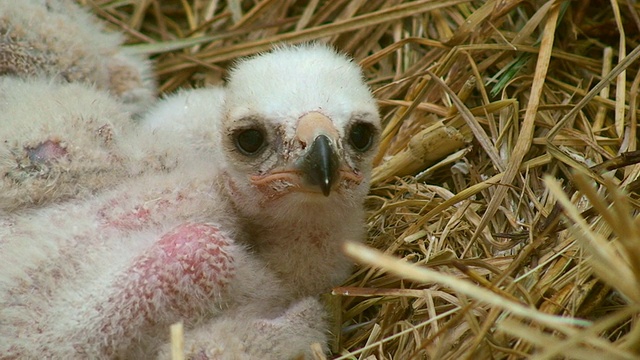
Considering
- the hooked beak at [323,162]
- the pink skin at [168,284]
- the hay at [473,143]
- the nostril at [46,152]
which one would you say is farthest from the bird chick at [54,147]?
the hay at [473,143]

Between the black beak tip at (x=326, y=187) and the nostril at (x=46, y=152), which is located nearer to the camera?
the black beak tip at (x=326, y=187)

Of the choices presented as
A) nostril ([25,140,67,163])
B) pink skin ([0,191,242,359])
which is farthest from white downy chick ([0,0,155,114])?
pink skin ([0,191,242,359])

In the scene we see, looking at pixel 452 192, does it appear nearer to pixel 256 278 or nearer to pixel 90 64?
pixel 256 278

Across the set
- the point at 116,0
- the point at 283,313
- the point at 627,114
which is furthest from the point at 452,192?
the point at 116,0

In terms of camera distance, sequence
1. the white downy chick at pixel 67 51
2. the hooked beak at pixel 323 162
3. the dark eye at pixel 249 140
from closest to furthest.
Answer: the hooked beak at pixel 323 162, the dark eye at pixel 249 140, the white downy chick at pixel 67 51

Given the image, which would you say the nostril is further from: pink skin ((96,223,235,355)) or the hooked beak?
the hooked beak

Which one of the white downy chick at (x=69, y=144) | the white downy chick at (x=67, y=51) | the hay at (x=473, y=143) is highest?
the white downy chick at (x=67, y=51)

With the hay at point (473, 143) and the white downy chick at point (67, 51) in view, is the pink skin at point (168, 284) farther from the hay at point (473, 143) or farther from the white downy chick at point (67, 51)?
the white downy chick at point (67, 51)
